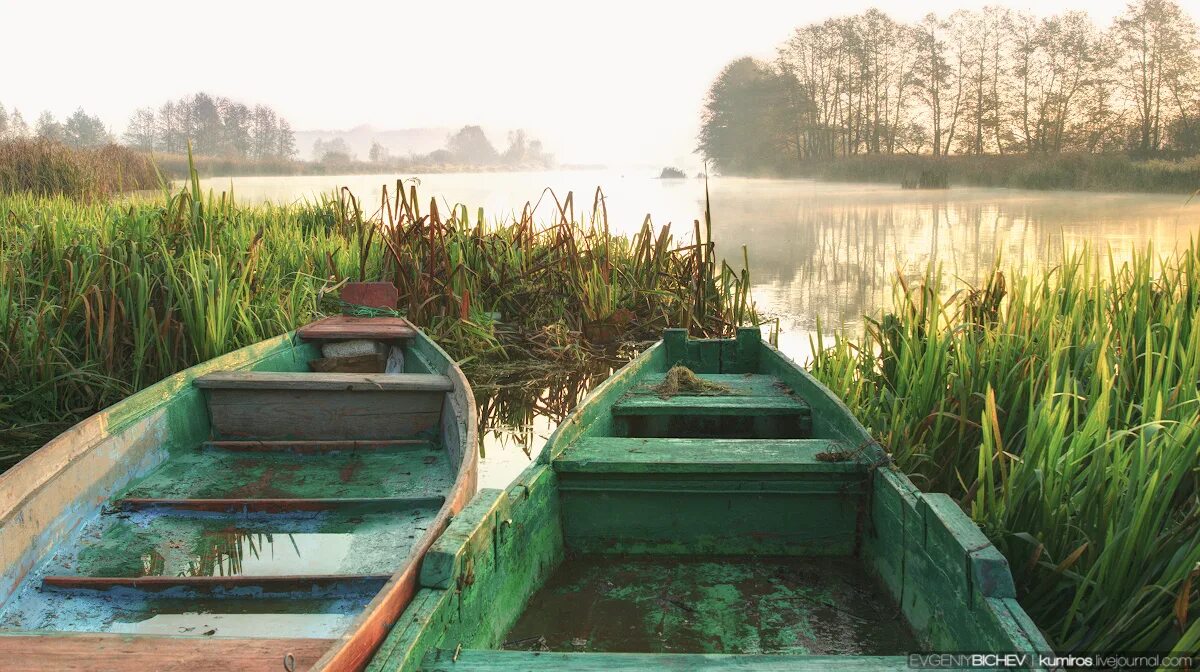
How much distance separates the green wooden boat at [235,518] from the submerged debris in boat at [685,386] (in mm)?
965

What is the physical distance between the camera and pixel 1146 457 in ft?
7.17

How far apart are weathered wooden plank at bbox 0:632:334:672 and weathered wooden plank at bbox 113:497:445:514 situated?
109cm

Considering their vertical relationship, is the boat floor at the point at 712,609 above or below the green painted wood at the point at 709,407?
below

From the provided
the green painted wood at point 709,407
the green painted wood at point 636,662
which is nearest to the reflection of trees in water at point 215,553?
the green painted wood at point 636,662

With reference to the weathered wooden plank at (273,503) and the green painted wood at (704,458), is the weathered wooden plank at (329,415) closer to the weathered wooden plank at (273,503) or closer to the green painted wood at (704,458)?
the weathered wooden plank at (273,503)

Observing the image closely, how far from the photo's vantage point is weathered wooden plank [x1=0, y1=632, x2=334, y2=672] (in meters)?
1.77

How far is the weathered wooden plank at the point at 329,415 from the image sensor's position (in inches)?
154

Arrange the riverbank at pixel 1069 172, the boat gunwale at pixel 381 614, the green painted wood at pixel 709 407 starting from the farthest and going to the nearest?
1. the riverbank at pixel 1069 172
2. the green painted wood at pixel 709 407
3. the boat gunwale at pixel 381 614

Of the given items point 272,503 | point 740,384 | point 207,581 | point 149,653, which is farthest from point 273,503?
point 740,384

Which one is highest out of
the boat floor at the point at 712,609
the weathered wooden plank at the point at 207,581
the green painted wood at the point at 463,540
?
the green painted wood at the point at 463,540

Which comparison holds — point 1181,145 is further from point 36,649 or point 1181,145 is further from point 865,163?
point 36,649

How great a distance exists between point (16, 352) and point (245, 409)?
1.52m

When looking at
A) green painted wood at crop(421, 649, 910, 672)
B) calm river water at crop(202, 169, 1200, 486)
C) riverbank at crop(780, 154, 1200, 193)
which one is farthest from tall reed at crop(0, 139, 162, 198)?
riverbank at crop(780, 154, 1200, 193)

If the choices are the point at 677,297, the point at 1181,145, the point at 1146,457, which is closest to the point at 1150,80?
the point at 1181,145
